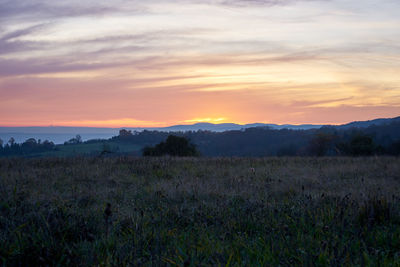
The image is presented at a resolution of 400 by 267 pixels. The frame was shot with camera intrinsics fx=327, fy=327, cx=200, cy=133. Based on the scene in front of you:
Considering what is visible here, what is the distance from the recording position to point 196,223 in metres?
5.00

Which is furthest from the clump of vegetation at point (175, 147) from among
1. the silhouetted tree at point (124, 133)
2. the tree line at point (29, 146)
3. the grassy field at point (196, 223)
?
the silhouetted tree at point (124, 133)

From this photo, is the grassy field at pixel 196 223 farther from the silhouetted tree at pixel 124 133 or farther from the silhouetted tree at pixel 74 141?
the silhouetted tree at pixel 124 133

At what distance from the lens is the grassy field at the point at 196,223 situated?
3.57 metres

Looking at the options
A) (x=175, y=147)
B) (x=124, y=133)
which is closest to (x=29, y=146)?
(x=124, y=133)

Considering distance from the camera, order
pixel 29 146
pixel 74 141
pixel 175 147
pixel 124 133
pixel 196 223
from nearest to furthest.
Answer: pixel 196 223 < pixel 175 147 < pixel 29 146 < pixel 74 141 < pixel 124 133

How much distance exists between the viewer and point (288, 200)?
6574 mm

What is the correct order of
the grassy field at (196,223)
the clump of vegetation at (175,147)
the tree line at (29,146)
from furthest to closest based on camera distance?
the tree line at (29,146) < the clump of vegetation at (175,147) < the grassy field at (196,223)

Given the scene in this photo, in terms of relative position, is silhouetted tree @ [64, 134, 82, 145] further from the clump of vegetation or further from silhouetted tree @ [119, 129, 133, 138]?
the clump of vegetation

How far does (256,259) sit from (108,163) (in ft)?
32.2

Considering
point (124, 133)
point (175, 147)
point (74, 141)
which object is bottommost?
point (175, 147)

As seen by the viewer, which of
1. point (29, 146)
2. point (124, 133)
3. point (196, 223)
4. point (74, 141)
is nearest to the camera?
point (196, 223)

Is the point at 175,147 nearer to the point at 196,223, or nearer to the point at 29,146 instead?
the point at 196,223

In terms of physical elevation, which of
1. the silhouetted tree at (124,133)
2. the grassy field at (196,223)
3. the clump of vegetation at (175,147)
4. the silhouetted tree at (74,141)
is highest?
the silhouetted tree at (124,133)

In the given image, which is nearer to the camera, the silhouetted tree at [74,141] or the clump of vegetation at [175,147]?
the clump of vegetation at [175,147]
